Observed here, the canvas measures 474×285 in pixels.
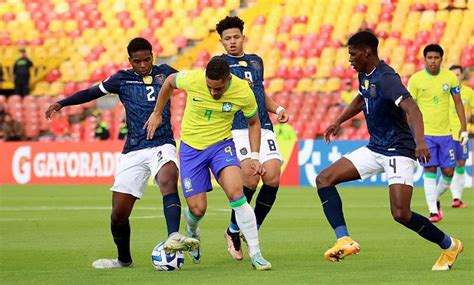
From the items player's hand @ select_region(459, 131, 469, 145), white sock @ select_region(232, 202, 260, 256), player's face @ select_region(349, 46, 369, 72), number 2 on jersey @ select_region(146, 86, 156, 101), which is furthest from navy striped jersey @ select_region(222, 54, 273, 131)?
player's hand @ select_region(459, 131, 469, 145)

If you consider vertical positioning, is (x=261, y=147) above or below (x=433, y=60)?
below

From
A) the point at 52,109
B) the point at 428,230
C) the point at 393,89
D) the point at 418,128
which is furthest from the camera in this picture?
the point at 52,109

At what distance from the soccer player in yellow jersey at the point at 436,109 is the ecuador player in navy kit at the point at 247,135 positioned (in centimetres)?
482

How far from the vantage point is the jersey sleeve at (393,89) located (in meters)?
9.62

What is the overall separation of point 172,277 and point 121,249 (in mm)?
1133

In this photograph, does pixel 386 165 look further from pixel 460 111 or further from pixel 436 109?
pixel 436 109

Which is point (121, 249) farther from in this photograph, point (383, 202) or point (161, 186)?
point (383, 202)

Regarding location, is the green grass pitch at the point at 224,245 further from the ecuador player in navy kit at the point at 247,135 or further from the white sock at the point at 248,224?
the ecuador player in navy kit at the point at 247,135

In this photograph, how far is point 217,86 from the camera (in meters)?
9.62

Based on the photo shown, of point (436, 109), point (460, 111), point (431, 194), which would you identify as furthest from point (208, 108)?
point (436, 109)

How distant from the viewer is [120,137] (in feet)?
99.9

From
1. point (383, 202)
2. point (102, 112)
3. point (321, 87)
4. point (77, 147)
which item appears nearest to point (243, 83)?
point (383, 202)

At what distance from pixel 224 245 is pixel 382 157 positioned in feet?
9.89

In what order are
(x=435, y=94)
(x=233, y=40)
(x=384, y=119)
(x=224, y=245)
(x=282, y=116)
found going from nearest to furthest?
(x=384, y=119) < (x=282, y=116) < (x=233, y=40) < (x=224, y=245) < (x=435, y=94)
